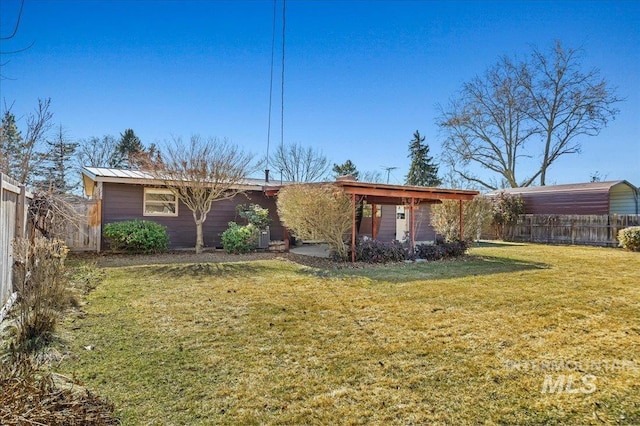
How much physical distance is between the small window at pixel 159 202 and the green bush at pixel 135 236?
1.40m

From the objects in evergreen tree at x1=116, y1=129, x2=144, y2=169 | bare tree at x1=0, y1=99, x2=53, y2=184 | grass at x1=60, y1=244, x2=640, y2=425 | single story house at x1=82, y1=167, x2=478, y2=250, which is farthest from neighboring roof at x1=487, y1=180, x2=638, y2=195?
evergreen tree at x1=116, y1=129, x2=144, y2=169

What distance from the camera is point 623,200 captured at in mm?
17062

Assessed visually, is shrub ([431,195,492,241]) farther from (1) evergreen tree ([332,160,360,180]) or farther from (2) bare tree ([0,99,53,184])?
(1) evergreen tree ([332,160,360,180])

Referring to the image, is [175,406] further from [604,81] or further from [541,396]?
[604,81]

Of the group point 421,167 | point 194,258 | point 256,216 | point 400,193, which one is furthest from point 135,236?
point 421,167

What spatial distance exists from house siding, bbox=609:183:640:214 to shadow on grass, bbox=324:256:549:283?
10.7 metres

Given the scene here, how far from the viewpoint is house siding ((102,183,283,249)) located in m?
11.7

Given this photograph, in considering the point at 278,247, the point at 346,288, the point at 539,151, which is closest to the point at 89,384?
the point at 346,288

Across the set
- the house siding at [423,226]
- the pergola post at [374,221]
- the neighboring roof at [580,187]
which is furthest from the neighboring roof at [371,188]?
the neighboring roof at [580,187]

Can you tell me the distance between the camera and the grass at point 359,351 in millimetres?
2535

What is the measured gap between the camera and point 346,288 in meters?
→ 6.48

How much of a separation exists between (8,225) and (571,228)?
1983cm

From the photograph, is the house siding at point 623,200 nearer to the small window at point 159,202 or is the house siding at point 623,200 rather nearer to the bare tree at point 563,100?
the bare tree at point 563,100

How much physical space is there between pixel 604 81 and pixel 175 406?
96.9ft
